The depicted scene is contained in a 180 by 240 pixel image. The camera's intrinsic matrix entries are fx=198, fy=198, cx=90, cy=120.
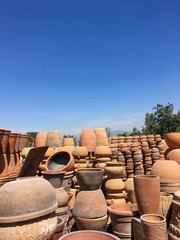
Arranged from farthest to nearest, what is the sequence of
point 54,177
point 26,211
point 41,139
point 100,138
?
point 41,139, point 100,138, point 54,177, point 26,211

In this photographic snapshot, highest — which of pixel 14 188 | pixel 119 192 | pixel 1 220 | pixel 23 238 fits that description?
pixel 14 188

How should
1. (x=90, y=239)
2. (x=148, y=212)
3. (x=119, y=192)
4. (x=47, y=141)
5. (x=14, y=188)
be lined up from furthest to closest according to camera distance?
(x=47, y=141) < (x=119, y=192) < (x=148, y=212) < (x=90, y=239) < (x=14, y=188)

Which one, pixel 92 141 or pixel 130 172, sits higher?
pixel 92 141

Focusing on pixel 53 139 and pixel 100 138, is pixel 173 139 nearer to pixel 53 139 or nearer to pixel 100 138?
pixel 100 138

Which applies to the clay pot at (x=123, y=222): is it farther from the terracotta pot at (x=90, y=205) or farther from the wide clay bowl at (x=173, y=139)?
the wide clay bowl at (x=173, y=139)

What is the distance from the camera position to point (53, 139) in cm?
844

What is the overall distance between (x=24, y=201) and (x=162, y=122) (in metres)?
23.5

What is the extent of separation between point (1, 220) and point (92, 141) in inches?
236

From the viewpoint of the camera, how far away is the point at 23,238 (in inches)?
70.1

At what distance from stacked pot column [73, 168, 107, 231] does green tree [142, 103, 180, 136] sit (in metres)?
20.5

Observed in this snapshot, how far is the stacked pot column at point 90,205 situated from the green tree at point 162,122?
20535 mm

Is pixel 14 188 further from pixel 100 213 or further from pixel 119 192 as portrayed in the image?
pixel 119 192

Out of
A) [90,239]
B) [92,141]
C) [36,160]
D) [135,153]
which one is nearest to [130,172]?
[135,153]

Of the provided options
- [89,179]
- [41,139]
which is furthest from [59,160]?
[41,139]
